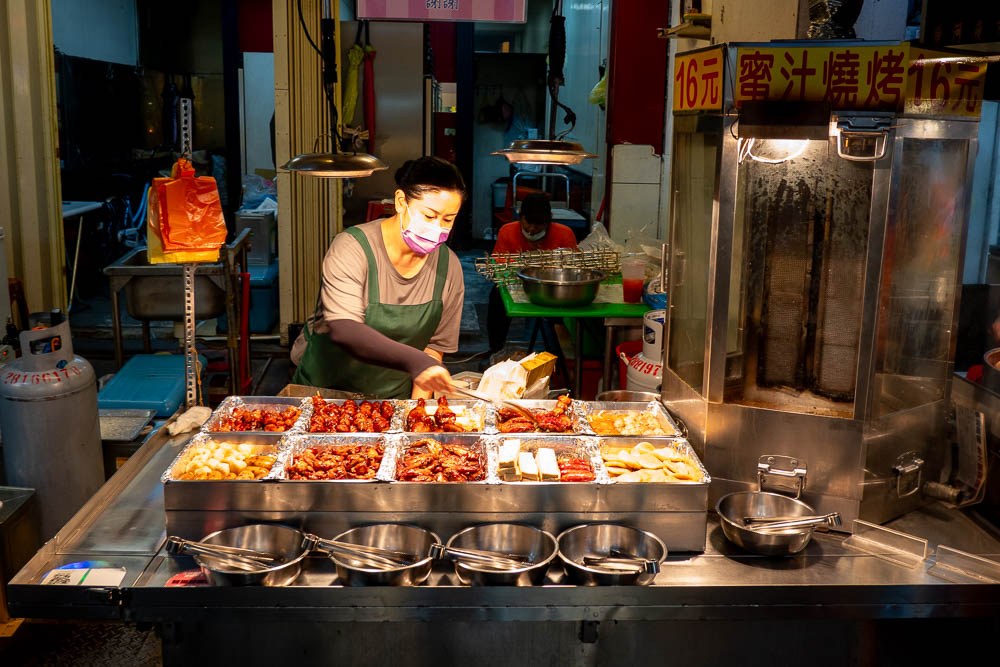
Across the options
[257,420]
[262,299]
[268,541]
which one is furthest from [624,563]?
[262,299]

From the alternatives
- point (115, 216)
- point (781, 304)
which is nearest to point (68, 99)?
point (115, 216)

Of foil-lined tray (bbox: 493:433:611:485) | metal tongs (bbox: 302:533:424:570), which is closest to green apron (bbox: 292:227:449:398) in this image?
foil-lined tray (bbox: 493:433:611:485)

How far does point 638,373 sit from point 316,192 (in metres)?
4.38

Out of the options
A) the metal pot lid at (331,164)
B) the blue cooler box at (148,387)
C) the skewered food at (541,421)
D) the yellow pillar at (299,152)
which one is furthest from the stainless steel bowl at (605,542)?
the yellow pillar at (299,152)

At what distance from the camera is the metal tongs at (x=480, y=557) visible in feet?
7.27

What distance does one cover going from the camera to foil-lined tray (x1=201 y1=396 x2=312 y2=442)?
2662mm

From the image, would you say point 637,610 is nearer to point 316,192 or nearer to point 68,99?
point 316,192

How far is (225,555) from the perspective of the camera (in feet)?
7.32

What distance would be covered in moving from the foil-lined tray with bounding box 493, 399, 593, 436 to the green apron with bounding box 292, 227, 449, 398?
2.64ft

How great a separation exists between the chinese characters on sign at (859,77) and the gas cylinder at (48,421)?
321cm

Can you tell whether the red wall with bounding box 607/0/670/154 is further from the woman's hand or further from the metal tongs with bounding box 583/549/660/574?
the metal tongs with bounding box 583/549/660/574

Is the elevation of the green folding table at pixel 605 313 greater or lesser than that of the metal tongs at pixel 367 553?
greater

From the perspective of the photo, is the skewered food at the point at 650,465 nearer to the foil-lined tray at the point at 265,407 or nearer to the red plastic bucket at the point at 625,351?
the foil-lined tray at the point at 265,407

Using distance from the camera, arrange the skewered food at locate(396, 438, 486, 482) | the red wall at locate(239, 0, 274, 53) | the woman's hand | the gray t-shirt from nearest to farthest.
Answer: the skewered food at locate(396, 438, 486, 482)
the woman's hand
the gray t-shirt
the red wall at locate(239, 0, 274, 53)
